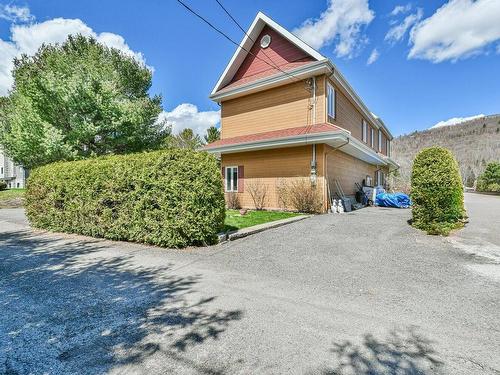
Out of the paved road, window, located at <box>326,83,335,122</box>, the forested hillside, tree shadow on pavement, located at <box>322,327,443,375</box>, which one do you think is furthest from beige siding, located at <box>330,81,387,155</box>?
the forested hillside

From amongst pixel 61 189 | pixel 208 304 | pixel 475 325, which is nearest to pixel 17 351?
pixel 208 304

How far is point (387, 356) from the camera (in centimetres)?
226

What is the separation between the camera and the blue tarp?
15227 mm

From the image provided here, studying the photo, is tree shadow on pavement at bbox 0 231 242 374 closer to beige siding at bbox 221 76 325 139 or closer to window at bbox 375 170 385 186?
beige siding at bbox 221 76 325 139

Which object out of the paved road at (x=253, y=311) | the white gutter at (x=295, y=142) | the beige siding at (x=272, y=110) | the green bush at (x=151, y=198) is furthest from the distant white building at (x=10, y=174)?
the paved road at (x=253, y=311)

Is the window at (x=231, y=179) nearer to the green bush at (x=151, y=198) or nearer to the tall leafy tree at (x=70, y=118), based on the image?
the tall leafy tree at (x=70, y=118)

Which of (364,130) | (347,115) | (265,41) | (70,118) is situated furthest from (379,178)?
(70,118)

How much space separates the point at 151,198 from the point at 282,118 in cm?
939

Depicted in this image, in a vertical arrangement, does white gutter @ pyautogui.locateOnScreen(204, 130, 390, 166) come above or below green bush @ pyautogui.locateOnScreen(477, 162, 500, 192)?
above

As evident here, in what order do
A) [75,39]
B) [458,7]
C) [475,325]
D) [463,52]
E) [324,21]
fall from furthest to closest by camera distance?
[75,39], [463,52], [324,21], [458,7], [475,325]

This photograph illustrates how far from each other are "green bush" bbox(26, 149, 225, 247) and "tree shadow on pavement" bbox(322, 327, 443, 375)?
4292 millimetres

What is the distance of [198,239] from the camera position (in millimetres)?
6164

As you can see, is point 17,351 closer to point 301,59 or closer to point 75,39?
point 301,59

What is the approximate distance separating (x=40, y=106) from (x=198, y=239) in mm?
14307
